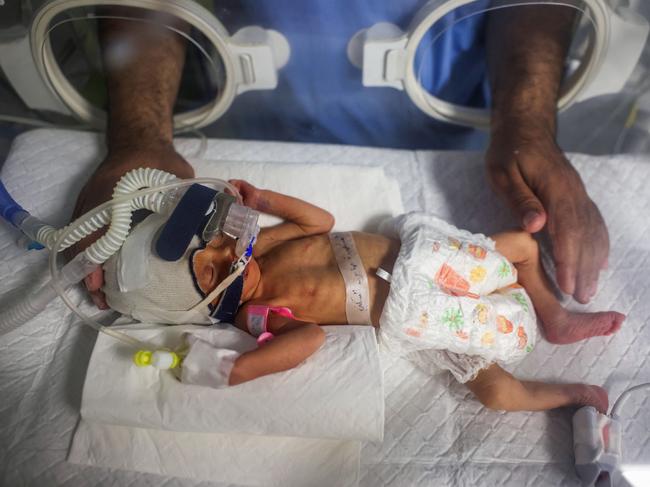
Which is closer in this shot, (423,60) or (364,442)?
(364,442)

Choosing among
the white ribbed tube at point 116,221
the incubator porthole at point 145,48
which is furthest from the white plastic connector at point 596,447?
the incubator porthole at point 145,48

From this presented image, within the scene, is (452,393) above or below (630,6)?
below

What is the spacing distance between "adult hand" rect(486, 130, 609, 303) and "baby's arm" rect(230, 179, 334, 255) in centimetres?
45

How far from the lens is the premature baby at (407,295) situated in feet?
3.49

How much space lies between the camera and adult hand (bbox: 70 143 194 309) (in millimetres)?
1178

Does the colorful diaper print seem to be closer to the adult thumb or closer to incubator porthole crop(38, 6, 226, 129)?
the adult thumb

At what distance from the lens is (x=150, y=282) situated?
103 centimetres

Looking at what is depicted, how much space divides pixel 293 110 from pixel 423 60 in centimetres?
40

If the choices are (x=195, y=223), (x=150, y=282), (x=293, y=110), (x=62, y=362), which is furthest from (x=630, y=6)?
(x=62, y=362)

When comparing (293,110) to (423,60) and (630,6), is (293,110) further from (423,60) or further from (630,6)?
(630,6)

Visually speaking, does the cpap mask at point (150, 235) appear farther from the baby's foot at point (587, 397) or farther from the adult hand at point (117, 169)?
the baby's foot at point (587, 397)

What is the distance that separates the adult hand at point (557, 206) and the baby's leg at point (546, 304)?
37 millimetres

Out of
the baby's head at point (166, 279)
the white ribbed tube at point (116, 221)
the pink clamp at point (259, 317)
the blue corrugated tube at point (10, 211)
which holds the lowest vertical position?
the pink clamp at point (259, 317)

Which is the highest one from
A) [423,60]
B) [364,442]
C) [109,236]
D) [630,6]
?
[630,6]
